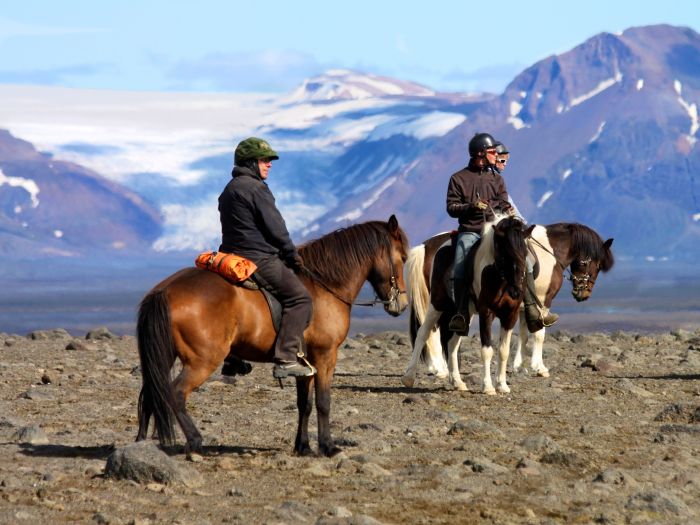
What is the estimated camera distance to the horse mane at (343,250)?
35.1 ft

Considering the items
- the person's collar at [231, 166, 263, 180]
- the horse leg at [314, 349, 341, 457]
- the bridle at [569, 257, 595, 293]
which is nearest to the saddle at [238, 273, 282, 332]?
the horse leg at [314, 349, 341, 457]

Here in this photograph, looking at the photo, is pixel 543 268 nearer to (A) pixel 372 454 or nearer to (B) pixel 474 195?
(B) pixel 474 195

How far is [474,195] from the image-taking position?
14.8m

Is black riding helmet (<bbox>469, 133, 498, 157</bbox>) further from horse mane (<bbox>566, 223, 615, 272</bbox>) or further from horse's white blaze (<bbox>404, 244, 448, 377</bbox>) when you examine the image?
horse mane (<bbox>566, 223, 615, 272</bbox>)

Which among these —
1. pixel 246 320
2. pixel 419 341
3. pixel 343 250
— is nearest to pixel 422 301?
pixel 419 341

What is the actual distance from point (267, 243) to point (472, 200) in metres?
4.84

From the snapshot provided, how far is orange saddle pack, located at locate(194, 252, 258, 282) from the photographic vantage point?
396 inches

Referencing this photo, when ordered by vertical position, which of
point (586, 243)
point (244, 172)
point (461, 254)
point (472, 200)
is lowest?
point (461, 254)

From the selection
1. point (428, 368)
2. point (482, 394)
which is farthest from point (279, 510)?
point (428, 368)

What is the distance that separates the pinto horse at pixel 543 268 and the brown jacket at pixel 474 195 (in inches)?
54.6

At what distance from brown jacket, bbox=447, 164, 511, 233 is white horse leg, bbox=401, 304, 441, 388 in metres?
1.14

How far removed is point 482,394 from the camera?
1472cm

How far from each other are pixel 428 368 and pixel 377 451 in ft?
19.0

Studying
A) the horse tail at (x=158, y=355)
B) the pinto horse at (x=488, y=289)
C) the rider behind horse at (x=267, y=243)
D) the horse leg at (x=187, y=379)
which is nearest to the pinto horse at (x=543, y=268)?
the pinto horse at (x=488, y=289)
